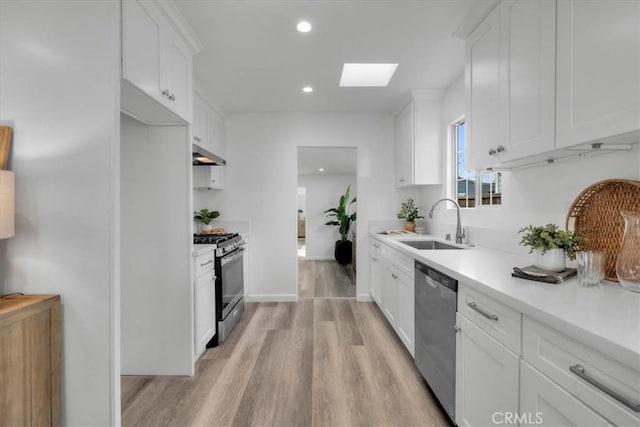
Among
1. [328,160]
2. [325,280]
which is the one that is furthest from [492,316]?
[328,160]

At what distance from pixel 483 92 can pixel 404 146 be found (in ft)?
5.69

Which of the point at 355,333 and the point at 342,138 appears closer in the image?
the point at 355,333

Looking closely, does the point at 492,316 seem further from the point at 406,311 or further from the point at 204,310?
the point at 204,310

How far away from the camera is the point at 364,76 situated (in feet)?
10.3

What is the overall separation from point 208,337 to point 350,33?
270 centimetres

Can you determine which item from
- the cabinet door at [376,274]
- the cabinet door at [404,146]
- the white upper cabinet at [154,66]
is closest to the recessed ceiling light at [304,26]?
the white upper cabinet at [154,66]

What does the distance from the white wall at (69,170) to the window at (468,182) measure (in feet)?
8.23

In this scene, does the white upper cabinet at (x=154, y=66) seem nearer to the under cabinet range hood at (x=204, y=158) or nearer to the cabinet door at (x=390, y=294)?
the under cabinet range hood at (x=204, y=158)

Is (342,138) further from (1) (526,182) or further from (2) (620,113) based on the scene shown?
(2) (620,113)

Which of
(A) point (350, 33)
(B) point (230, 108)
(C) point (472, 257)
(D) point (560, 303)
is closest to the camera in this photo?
(D) point (560, 303)

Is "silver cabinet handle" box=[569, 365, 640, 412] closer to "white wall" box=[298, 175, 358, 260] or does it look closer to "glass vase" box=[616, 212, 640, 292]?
"glass vase" box=[616, 212, 640, 292]

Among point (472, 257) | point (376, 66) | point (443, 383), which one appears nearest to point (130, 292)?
point (443, 383)

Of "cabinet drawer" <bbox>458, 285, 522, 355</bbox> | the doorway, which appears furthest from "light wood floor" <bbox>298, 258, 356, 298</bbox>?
"cabinet drawer" <bbox>458, 285, 522, 355</bbox>

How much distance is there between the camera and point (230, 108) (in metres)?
3.79
